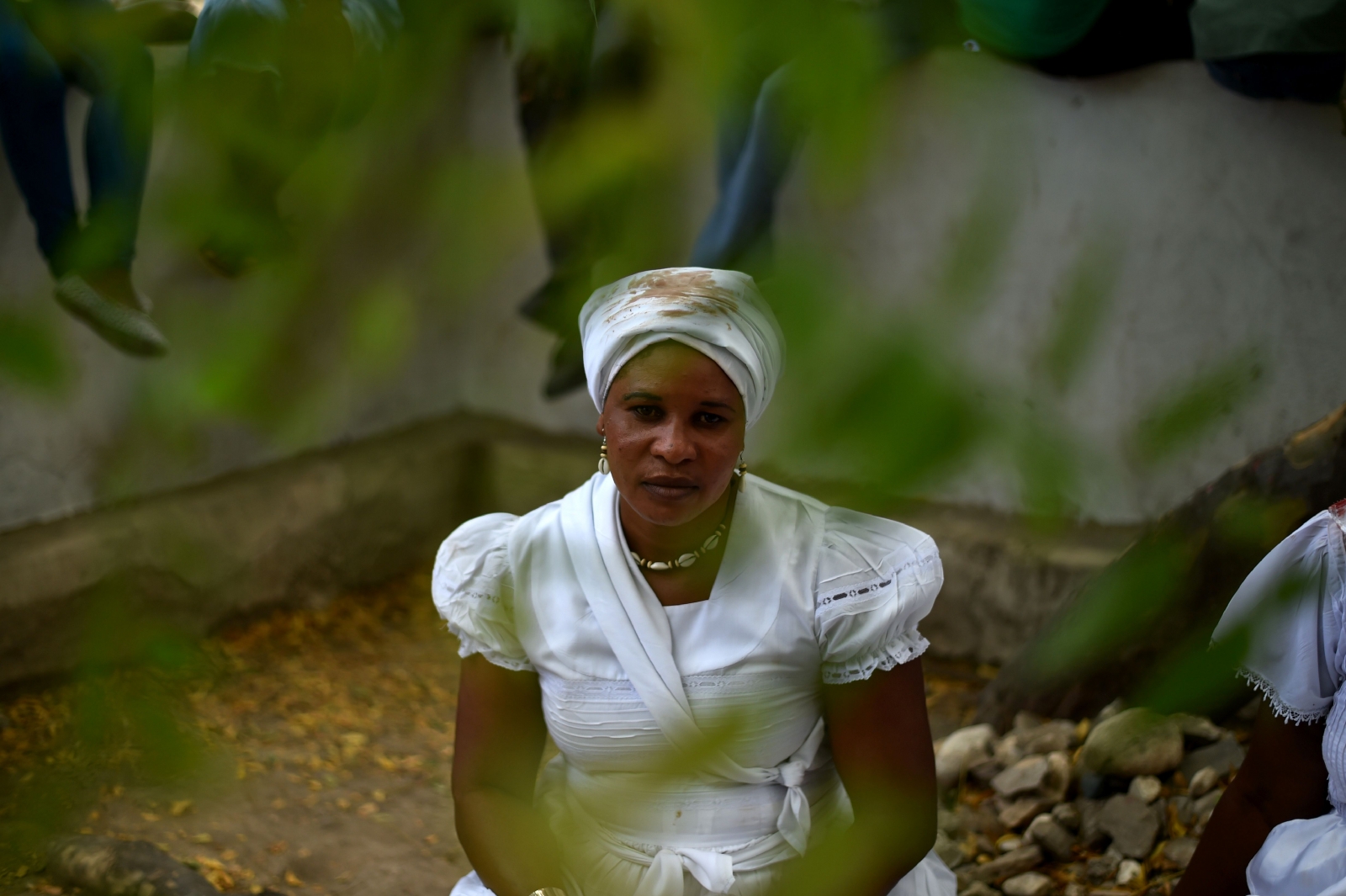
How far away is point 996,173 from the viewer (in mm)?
445

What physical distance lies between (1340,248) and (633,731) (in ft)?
5.07

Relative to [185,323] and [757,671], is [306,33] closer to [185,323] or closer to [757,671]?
[185,323]

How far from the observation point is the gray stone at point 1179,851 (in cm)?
273

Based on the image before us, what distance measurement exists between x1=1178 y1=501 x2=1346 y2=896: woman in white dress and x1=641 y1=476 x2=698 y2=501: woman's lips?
71cm

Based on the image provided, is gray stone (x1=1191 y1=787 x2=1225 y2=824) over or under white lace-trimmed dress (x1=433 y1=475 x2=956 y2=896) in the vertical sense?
under

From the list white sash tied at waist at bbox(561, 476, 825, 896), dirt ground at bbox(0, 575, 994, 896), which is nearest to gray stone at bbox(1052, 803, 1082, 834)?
dirt ground at bbox(0, 575, 994, 896)

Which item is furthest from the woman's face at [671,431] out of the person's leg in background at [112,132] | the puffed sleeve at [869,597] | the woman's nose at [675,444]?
the person's leg in background at [112,132]

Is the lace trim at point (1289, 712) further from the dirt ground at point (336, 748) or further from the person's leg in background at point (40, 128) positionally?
the person's leg in background at point (40, 128)

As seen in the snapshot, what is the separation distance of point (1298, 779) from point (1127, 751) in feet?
3.85

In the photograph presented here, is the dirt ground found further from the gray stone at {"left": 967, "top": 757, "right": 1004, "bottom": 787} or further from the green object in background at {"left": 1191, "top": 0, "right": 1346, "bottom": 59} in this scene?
the green object in background at {"left": 1191, "top": 0, "right": 1346, "bottom": 59}

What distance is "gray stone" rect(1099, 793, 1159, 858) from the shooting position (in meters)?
2.81

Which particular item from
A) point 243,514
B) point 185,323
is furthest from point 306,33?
point 243,514

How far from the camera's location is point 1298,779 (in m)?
1.81

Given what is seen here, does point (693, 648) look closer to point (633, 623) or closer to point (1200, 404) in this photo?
point (633, 623)
